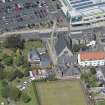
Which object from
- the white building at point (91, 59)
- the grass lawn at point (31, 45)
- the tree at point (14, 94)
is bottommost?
the tree at point (14, 94)

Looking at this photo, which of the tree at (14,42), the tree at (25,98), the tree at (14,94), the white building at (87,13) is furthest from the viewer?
the white building at (87,13)

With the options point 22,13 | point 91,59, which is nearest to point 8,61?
point 91,59

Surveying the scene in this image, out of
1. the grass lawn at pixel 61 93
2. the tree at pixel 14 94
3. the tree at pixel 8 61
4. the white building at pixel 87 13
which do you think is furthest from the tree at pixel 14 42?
the tree at pixel 14 94

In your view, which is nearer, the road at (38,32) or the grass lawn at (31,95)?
the grass lawn at (31,95)

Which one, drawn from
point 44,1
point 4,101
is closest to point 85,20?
point 44,1

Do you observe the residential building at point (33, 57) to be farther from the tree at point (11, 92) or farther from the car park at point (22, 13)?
the car park at point (22, 13)

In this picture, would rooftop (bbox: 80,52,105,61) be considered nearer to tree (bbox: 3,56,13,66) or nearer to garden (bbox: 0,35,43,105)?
garden (bbox: 0,35,43,105)
